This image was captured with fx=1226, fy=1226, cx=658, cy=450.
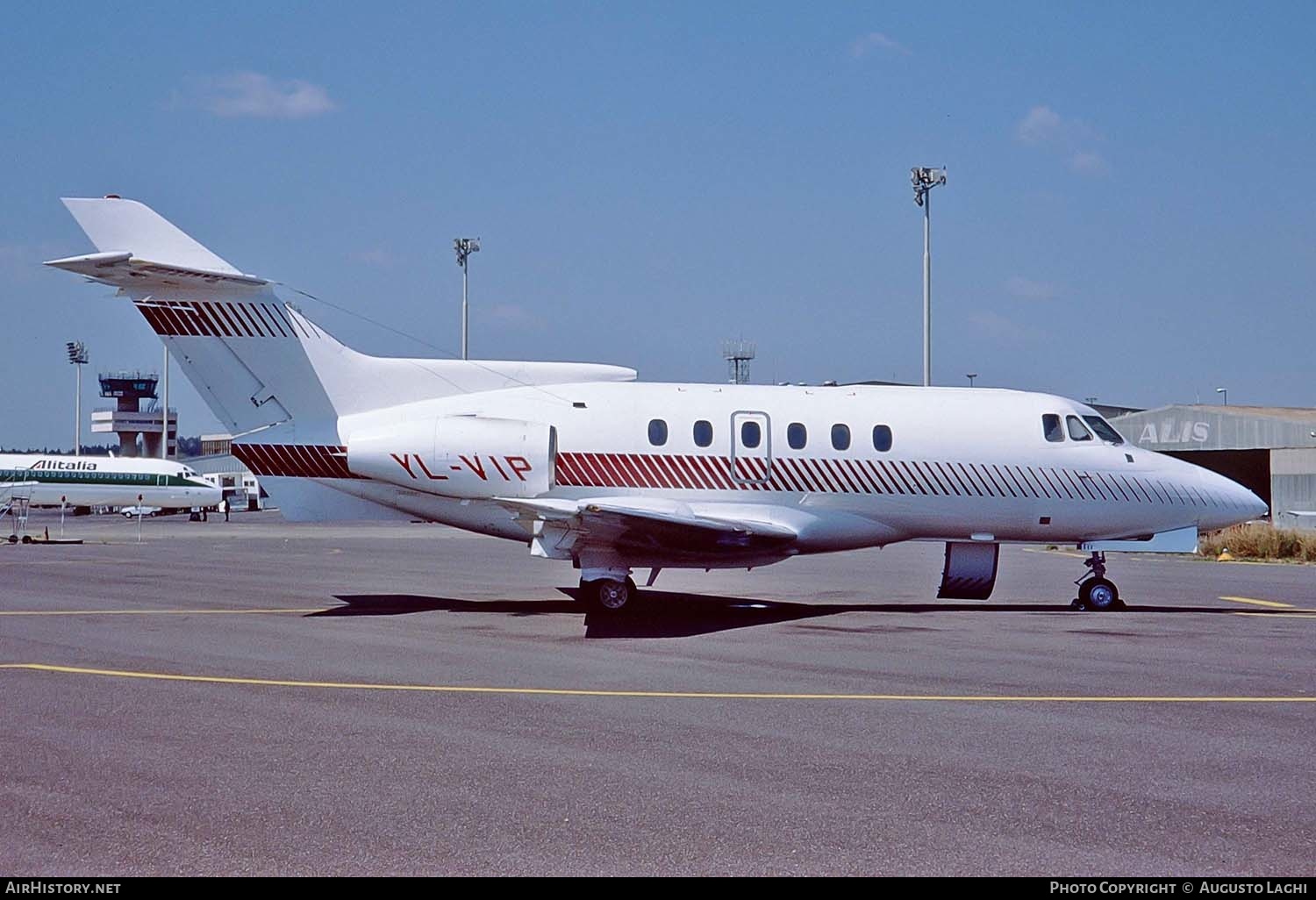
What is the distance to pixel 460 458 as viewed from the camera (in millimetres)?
17781

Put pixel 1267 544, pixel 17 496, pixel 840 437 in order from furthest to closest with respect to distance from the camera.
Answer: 1. pixel 17 496
2. pixel 1267 544
3. pixel 840 437

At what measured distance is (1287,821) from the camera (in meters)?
6.72

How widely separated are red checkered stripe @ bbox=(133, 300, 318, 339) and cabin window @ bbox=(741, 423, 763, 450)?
6.73 m

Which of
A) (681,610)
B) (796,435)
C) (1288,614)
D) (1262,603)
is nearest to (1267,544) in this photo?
(1262,603)

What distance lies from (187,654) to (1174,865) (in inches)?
412

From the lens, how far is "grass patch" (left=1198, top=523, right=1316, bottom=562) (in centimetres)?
3472

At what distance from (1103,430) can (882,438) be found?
3833mm

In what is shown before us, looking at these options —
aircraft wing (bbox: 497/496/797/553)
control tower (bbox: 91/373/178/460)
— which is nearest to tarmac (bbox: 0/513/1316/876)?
aircraft wing (bbox: 497/496/797/553)

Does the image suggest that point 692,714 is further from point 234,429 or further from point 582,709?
point 234,429

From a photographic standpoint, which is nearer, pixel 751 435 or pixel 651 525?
pixel 651 525

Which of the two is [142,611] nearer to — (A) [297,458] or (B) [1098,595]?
(A) [297,458]

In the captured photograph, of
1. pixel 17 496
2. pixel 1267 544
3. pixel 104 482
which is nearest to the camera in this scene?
pixel 1267 544

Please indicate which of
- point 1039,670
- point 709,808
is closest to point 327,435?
point 1039,670

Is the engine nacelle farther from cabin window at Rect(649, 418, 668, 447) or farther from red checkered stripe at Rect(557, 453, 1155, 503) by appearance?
cabin window at Rect(649, 418, 668, 447)
